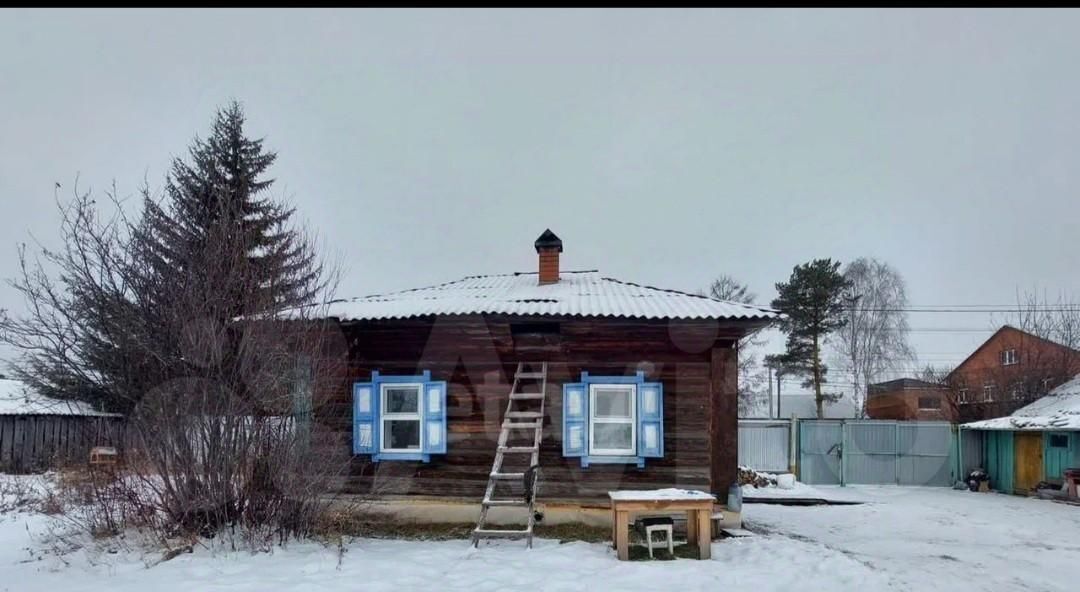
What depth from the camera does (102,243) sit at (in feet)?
25.5

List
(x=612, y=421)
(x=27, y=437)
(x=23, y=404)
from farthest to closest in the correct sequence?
(x=27, y=437)
(x=23, y=404)
(x=612, y=421)

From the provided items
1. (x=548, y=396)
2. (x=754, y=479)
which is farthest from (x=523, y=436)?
(x=754, y=479)

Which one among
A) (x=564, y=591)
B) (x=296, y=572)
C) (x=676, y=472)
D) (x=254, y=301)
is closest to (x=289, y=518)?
(x=296, y=572)

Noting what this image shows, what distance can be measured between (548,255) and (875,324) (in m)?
26.0

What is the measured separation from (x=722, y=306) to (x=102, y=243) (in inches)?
326

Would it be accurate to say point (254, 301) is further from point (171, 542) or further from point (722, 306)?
point (722, 306)

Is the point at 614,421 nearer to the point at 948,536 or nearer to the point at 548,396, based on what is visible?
the point at 548,396

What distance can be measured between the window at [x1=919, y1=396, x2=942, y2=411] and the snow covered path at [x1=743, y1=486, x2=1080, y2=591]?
1853cm

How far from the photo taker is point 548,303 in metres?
10.2

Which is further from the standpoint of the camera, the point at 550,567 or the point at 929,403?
the point at 929,403

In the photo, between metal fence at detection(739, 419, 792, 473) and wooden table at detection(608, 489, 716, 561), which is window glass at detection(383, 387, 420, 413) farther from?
metal fence at detection(739, 419, 792, 473)

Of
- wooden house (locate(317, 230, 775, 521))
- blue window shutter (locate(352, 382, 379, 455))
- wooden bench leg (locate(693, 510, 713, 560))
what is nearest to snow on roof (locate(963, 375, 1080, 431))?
wooden house (locate(317, 230, 775, 521))

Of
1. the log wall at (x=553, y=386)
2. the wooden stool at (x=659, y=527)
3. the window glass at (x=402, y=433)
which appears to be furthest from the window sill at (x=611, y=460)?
the window glass at (x=402, y=433)

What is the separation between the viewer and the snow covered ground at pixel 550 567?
6574 millimetres
